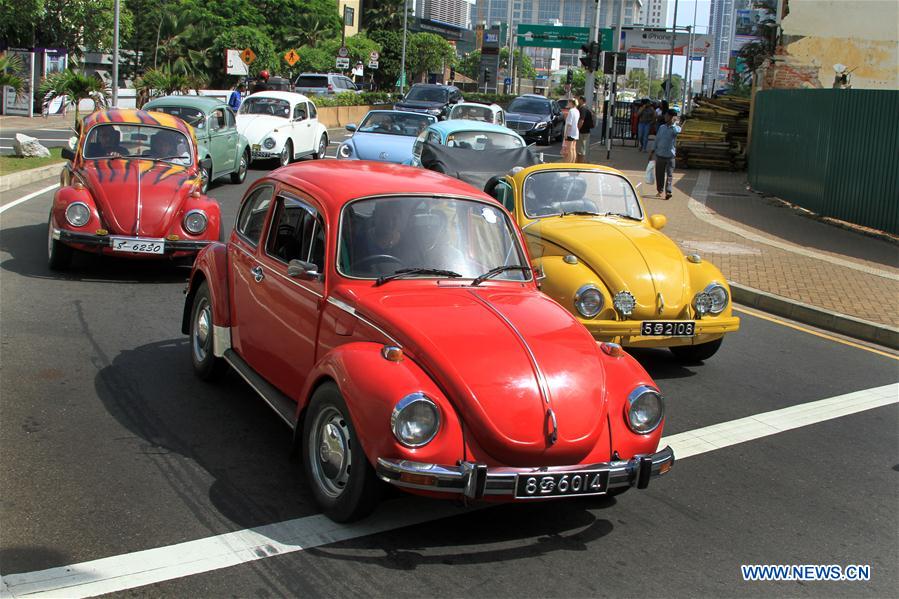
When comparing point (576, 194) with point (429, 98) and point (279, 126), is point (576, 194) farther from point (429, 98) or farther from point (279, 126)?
point (429, 98)

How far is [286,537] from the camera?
4.75m

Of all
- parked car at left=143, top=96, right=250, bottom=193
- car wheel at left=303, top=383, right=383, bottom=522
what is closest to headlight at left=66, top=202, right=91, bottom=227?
car wheel at left=303, top=383, right=383, bottom=522

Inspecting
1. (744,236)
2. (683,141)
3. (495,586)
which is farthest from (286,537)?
(683,141)

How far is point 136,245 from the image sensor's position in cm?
1041

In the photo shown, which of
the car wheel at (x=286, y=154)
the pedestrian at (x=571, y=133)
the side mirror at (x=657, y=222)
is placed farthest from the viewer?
the pedestrian at (x=571, y=133)

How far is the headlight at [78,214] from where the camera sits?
10375 mm

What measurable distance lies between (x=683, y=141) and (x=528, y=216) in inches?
855

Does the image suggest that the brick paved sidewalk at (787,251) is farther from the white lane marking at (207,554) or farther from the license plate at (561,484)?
the white lane marking at (207,554)

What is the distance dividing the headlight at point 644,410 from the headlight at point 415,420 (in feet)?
3.50

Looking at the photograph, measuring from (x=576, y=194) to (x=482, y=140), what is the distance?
24.4 feet

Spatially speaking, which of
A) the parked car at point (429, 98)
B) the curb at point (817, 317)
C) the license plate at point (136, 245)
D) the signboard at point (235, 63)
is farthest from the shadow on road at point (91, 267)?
the signboard at point (235, 63)

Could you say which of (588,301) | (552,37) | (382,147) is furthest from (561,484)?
(552,37)

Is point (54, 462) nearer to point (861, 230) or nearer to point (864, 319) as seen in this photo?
point (864, 319)

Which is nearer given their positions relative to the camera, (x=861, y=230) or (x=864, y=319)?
(x=864, y=319)
